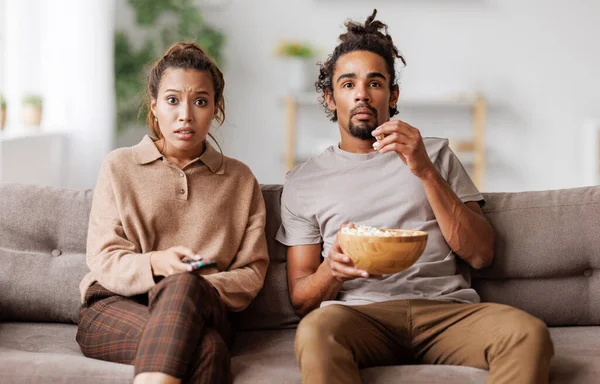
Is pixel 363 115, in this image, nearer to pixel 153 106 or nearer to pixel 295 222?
pixel 295 222

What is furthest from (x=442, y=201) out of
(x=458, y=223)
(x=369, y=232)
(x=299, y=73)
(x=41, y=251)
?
(x=299, y=73)

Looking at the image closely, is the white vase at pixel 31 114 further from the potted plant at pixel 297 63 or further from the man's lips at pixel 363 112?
the man's lips at pixel 363 112

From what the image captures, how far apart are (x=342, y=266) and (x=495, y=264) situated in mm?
556

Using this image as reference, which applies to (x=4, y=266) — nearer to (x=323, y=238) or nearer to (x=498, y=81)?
(x=323, y=238)

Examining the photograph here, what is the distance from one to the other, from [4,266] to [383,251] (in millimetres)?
1091

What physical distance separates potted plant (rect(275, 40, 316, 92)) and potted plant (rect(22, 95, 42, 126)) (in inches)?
77.8

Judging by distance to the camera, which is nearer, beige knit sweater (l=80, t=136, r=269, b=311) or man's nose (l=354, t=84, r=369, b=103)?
beige knit sweater (l=80, t=136, r=269, b=311)

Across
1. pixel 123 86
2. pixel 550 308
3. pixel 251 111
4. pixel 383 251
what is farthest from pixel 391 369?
pixel 251 111

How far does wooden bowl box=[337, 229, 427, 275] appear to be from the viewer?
1.68 m

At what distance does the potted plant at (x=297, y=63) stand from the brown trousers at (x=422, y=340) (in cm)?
388

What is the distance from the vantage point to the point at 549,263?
7.00ft

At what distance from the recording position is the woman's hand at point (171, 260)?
5.89 feet

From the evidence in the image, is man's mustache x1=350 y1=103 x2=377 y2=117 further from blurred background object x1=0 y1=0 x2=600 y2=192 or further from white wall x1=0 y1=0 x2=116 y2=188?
blurred background object x1=0 y1=0 x2=600 y2=192

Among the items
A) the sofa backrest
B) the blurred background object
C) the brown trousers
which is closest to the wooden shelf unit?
the blurred background object
